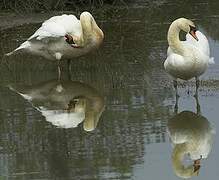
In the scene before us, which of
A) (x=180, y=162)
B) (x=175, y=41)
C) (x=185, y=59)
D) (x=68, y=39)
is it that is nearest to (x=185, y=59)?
(x=185, y=59)

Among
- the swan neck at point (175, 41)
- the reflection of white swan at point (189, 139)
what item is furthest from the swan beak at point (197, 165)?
the swan neck at point (175, 41)

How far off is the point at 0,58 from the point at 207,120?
21.1ft

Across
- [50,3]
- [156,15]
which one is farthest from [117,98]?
[50,3]

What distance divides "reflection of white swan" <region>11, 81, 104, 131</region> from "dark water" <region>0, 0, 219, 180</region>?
45 millimetres

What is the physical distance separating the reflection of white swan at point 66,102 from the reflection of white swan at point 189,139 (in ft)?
3.73

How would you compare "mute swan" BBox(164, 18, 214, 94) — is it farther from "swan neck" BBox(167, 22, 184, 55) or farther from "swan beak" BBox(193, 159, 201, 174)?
"swan beak" BBox(193, 159, 201, 174)

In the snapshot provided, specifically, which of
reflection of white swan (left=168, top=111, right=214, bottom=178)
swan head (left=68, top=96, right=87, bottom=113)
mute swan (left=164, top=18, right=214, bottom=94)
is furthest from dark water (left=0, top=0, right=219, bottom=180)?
mute swan (left=164, top=18, right=214, bottom=94)

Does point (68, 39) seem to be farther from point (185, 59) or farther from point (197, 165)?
point (197, 165)

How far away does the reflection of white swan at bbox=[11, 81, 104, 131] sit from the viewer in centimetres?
1062

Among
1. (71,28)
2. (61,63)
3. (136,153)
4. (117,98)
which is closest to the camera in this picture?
(136,153)

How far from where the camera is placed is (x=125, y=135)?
984 centimetres

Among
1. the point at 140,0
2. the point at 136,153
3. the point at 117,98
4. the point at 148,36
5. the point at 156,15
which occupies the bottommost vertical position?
the point at 136,153

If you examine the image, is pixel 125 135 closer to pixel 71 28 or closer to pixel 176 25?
pixel 176 25

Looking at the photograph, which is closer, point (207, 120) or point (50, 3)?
point (207, 120)
